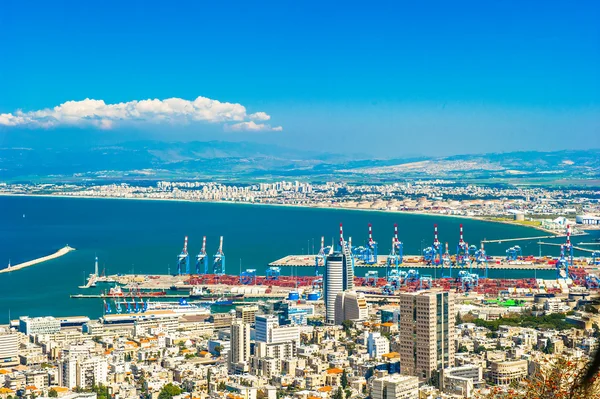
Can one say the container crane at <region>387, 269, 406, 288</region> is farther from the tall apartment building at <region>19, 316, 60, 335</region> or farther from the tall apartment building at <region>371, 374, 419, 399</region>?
the tall apartment building at <region>371, 374, 419, 399</region>

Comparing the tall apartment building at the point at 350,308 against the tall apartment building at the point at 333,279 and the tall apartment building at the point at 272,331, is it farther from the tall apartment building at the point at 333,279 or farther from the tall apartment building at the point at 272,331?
the tall apartment building at the point at 272,331

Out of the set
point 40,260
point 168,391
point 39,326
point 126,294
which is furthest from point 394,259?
point 168,391

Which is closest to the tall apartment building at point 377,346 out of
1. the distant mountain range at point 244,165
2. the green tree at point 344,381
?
the green tree at point 344,381

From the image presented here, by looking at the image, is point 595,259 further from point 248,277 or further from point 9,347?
point 9,347

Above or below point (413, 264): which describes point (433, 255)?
above

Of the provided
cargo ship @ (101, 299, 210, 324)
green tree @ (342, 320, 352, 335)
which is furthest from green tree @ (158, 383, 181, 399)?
cargo ship @ (101, 299, 210, 324)

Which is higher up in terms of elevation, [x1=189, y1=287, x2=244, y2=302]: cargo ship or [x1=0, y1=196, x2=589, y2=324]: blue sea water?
[x1=0, y1=196, x2=589, y2=324]: blue sea water

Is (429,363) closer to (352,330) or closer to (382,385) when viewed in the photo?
(382,385)

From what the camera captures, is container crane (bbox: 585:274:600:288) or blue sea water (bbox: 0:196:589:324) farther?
blue sea water (bbox: 0:196:589:324)

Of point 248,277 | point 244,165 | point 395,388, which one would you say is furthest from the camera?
point 244,165
